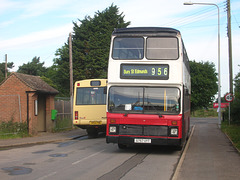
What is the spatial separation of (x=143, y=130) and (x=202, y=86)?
5630 cm

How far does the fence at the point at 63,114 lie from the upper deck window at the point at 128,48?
12109mm

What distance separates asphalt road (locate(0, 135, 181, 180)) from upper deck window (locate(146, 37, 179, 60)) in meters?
3.48

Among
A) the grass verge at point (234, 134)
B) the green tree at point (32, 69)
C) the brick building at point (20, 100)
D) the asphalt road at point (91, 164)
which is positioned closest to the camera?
the asphalt road at point (91, 164)

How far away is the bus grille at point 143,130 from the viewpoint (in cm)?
1191

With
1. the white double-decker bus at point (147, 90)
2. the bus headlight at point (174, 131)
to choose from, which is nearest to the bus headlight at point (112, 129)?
the white double-decker bus at point (147, 90)

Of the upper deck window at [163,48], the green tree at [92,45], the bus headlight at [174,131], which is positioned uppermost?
the green tree at [92,45]

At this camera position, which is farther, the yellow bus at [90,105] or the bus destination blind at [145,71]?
the yellow bus at [90,105]

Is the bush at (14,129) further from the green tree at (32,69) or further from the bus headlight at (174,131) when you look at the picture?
the green tree at (32,69)

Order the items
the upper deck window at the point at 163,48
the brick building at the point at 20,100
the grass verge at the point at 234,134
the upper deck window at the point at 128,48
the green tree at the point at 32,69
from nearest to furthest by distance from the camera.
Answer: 1. the upper deck window at the point at 163,48
2. the upper deck window at the point at 128,48
3. the grass verge at the point at 234,134
4. the brick building at the point at 20,100
5. the green tree at the point at 32,69

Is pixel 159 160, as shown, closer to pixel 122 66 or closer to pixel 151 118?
pixel 151 118

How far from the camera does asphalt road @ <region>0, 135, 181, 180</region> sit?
28.1 ft

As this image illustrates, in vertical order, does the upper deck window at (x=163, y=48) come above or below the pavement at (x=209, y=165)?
above

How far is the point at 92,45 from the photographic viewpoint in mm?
42406

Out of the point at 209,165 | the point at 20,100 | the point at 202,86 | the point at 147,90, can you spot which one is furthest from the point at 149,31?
the point at 202,86
